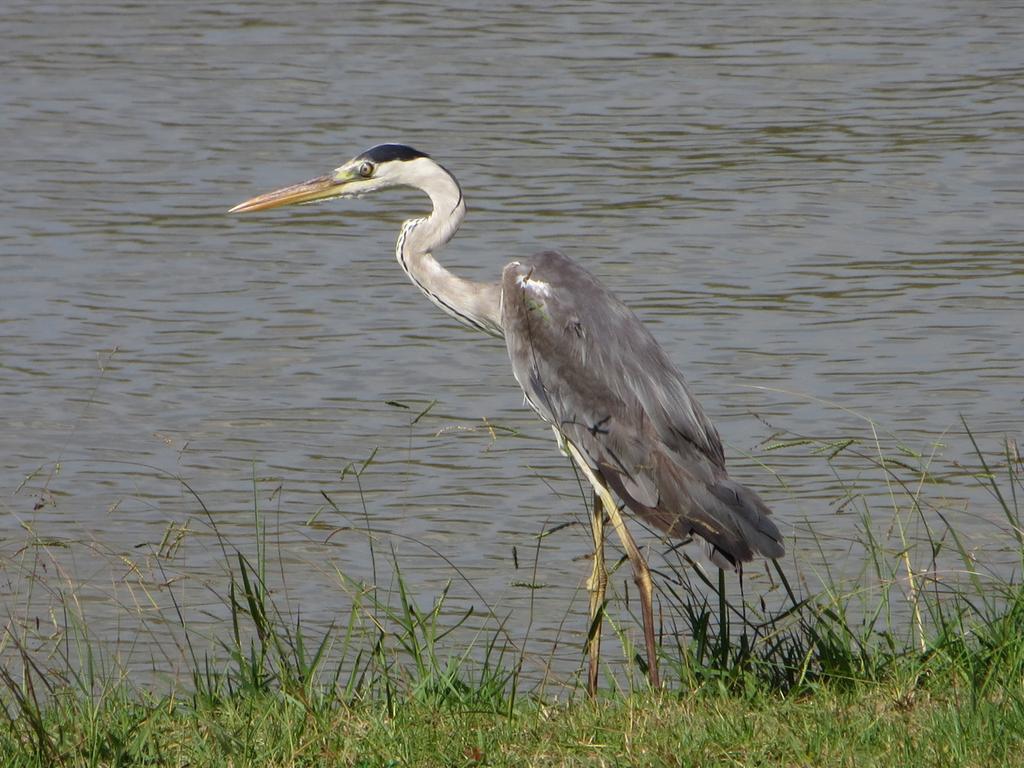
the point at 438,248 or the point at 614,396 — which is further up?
the point at 438,248

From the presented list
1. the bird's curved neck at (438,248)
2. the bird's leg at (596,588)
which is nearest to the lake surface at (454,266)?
the bird's leg at (596,588)

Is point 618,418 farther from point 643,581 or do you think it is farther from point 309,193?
point 309,193

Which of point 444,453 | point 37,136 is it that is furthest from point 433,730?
point 37,136

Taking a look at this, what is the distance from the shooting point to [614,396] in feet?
19.1

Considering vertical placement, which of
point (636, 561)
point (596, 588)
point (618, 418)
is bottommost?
point (596, 588)

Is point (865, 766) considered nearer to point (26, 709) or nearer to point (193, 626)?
point (26, 709)

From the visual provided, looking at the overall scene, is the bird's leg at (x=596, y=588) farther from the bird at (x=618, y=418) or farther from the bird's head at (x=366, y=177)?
the bird's head at (x=366, y=177)

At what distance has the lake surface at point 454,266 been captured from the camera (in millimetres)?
7121

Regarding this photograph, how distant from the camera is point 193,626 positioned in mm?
6430

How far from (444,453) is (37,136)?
6197 mm

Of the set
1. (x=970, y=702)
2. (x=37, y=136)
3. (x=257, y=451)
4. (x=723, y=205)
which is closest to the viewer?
(x=970, y=702)

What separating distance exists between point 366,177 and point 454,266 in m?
3.51

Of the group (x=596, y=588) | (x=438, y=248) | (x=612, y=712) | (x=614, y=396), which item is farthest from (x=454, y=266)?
(x=612, y=712)

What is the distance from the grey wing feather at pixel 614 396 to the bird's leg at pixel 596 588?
14 cm
